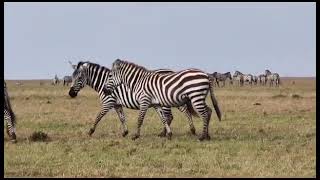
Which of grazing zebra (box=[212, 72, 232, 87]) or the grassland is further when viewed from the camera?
grazing zebra (box=[212, 72, 232, 87])

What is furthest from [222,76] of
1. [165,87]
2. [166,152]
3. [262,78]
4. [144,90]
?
[166,152]

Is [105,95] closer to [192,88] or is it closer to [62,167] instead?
[192,88]

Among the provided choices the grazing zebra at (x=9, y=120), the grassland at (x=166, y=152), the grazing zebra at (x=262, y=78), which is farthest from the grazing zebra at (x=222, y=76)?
the grazing zebra at (x=9, y=120)

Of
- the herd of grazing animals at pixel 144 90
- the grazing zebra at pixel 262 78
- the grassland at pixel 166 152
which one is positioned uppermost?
the herd of grazing animals at pixel 144 90

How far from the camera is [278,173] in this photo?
9078mm

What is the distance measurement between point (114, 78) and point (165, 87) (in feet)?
Result: 5.98

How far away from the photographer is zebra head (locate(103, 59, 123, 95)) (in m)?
14.6

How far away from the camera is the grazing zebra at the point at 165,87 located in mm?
13266

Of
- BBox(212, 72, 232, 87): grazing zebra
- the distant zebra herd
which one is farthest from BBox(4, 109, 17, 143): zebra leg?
the distant zebra herd

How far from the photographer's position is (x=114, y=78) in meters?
14.8

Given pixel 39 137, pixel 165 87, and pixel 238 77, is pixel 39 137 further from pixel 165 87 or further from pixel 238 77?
pixel 238 77

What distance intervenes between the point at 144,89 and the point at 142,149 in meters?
2.53

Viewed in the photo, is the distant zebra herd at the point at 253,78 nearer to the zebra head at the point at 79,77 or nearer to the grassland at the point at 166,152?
the grassland at the point at 166,152

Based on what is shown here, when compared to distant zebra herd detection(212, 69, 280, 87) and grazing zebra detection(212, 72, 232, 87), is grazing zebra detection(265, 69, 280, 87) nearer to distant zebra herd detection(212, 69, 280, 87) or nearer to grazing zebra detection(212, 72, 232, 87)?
distant zebra herd detection(212, 69, 280, 87)
